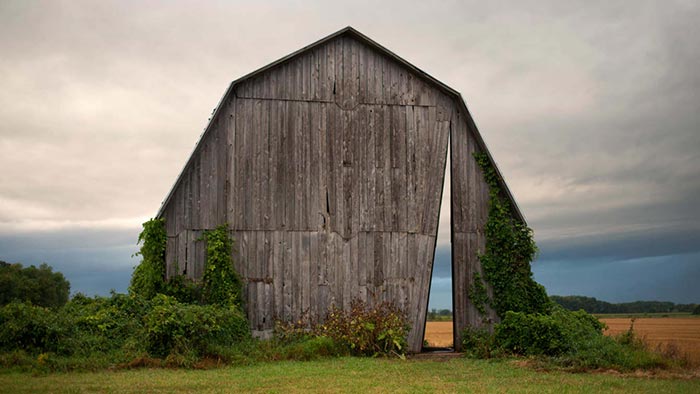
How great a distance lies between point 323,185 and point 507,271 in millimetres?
5698

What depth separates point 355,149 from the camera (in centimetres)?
1947

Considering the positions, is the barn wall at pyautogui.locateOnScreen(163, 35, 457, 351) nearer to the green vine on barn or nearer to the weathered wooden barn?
the weathered wooden barn

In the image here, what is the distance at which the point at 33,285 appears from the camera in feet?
134

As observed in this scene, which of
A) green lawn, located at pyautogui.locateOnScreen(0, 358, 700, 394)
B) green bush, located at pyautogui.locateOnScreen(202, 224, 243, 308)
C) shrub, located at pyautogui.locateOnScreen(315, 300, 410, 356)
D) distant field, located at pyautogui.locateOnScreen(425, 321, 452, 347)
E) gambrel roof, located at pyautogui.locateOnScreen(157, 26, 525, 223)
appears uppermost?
gambrel roof, located at pyautogui.locateOnScreen(157, 26, 525, 223)

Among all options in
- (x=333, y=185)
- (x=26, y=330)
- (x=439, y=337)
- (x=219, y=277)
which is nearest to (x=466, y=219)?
(x=333, y=185)

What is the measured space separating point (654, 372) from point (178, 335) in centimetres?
1069

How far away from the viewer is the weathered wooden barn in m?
18.8

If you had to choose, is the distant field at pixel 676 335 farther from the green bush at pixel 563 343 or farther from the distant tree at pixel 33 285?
the distant tree at pixel 33 285

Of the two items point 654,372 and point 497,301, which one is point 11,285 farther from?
point 654,372

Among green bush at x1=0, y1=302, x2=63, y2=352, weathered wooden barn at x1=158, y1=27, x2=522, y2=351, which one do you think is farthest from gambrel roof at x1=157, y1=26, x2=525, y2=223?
green bush at x1=0, y1=302, x2=63, y2=352

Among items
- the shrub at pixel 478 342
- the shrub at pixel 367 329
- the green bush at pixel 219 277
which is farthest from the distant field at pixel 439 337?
the green bush at pixel 219 277

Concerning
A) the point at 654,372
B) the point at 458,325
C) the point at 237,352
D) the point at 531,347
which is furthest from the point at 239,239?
the point at 654,372

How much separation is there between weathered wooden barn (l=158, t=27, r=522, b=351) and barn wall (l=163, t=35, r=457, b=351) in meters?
0.03

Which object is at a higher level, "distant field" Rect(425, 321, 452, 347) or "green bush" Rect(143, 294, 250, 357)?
"green bush" Rect(143, 294, 250, 357)
